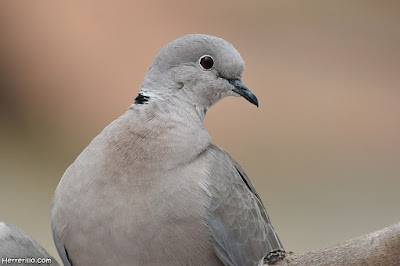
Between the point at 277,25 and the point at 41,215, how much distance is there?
1.86 m

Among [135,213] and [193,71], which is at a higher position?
[193,71]

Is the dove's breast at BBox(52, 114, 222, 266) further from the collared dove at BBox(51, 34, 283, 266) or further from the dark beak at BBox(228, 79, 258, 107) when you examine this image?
the dark beak at BBox(228, 79, 258, 107)

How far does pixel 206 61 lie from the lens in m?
1.58

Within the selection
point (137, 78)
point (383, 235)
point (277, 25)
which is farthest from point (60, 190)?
point (277, 25)

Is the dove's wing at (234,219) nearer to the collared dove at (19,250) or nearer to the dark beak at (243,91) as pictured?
the dark beak at (243,91)

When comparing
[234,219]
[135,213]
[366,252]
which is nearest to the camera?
[366,252]

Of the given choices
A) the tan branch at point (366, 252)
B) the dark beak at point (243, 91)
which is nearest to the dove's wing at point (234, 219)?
the dark beak at point (243, 91)

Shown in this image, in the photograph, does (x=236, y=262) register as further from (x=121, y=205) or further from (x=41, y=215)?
(x=41, y=215)

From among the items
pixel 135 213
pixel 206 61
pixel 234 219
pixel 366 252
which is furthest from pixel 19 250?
pixel 366 252

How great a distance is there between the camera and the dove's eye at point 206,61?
158 cm

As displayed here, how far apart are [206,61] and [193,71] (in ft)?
0.14

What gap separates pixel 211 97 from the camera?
161cm

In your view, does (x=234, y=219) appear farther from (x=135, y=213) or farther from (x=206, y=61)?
(x=206, y=61)

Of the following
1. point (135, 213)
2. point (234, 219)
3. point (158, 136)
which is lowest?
point (234, 219)
